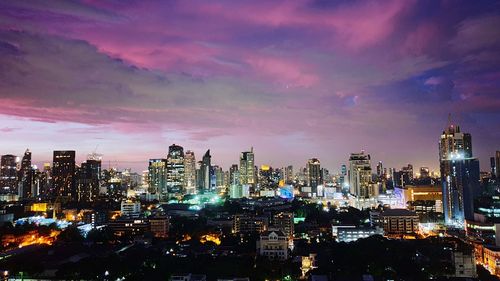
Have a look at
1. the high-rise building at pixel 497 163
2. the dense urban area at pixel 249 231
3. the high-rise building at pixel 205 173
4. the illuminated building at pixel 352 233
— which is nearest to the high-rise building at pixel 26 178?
the dense urban area at pixel 249 231

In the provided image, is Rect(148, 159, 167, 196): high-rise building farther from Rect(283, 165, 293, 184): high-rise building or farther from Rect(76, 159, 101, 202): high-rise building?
Rect(283, 165, 293, 184): high-rise building

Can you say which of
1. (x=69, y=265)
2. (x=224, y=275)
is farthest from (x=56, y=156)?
(x=224, y=275)

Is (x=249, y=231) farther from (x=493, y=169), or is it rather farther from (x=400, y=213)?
(x=493, y=169)

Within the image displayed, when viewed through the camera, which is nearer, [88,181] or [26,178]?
[88,181]

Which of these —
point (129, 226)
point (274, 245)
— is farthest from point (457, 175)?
point (129, 226)

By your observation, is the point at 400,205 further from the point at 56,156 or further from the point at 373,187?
the point at 56,156
